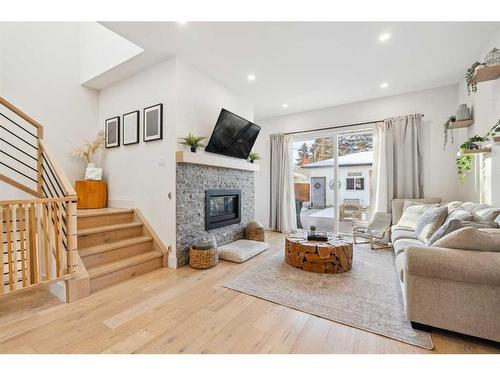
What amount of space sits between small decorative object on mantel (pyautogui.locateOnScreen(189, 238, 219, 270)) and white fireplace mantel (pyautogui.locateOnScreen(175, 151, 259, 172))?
1134mm

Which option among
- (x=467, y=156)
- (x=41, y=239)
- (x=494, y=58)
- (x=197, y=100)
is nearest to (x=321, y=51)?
(x=494, y=58)

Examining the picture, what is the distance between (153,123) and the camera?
314 centimetres

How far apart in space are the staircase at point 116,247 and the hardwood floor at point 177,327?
0.81 ft

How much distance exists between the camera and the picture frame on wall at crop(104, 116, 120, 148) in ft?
11.9

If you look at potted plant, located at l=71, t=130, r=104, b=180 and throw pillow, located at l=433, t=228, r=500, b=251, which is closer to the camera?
throw pillow, located at l=433, t=228, r=500, b=251

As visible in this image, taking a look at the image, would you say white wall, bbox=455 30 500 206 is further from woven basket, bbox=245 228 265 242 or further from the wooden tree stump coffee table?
woven basket, bbox=245 228 265 242

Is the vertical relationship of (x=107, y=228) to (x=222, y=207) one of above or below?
below

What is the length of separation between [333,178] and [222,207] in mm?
2595

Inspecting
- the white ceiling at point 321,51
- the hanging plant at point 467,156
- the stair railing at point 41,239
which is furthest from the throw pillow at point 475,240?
the stair railing at point 41,239

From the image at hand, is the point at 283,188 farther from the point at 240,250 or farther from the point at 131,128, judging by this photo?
the point at 131,128

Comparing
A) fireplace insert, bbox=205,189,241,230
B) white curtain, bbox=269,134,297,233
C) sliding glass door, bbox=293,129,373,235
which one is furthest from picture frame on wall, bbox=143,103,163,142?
sliding glass door, bbox=293,129,373,235
